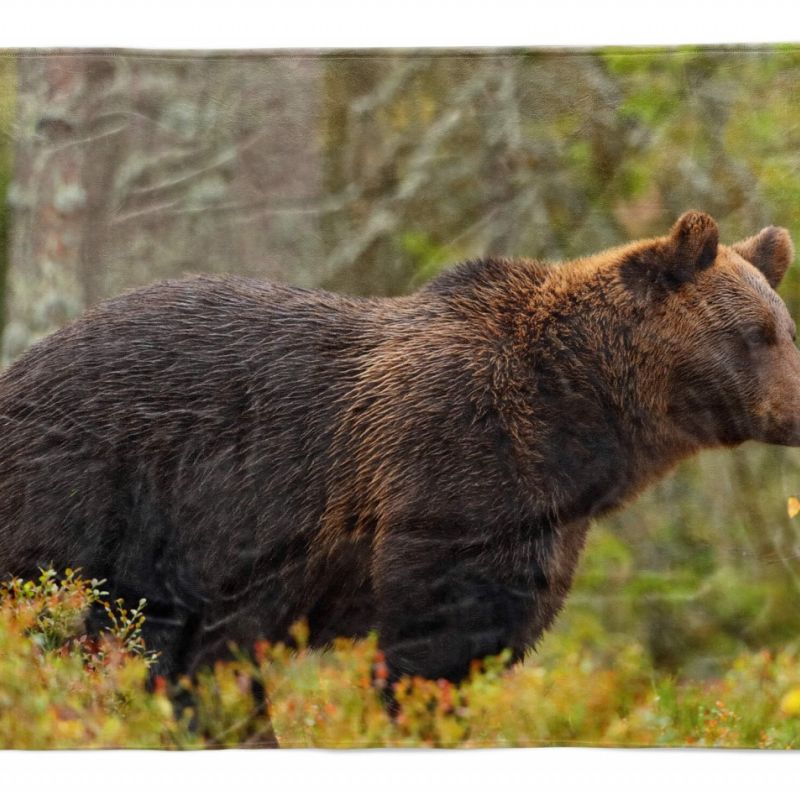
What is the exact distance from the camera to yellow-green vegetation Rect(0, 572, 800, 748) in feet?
16.9

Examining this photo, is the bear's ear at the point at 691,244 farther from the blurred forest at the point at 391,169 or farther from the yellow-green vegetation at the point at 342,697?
the yellow-green vegetation at the point at 342,697

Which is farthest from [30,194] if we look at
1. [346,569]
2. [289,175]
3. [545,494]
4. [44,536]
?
[545,494]

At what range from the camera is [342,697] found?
5.21 m

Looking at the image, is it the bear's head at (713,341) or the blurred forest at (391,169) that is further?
the blurred forest at (391,169)

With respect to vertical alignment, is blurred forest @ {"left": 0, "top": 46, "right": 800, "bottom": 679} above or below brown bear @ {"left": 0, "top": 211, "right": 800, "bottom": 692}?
above

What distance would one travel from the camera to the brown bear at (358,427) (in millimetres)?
5031

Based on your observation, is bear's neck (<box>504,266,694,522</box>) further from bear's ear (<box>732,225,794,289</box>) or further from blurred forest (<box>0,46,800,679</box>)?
bear's ear (<box>732,225,794,289</box>)

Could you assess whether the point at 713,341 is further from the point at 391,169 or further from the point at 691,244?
the point at 391,169

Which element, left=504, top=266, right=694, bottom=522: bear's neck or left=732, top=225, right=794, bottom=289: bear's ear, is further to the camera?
left=732, top=225, right=794, bottom=289: bear's ear

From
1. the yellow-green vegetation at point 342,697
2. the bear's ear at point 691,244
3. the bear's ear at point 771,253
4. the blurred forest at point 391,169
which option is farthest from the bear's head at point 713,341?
the yellow-green vegetation at point 342,697

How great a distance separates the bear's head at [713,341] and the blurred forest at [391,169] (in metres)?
0.45

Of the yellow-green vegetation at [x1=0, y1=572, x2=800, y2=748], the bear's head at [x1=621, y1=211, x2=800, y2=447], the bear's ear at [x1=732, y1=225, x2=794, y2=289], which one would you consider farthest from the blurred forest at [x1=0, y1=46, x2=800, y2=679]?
the yellow-green vegetation at [x1=0, y1=572, x2=800, y2=748]

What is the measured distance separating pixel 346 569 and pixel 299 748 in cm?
102

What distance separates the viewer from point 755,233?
5.68 meters
